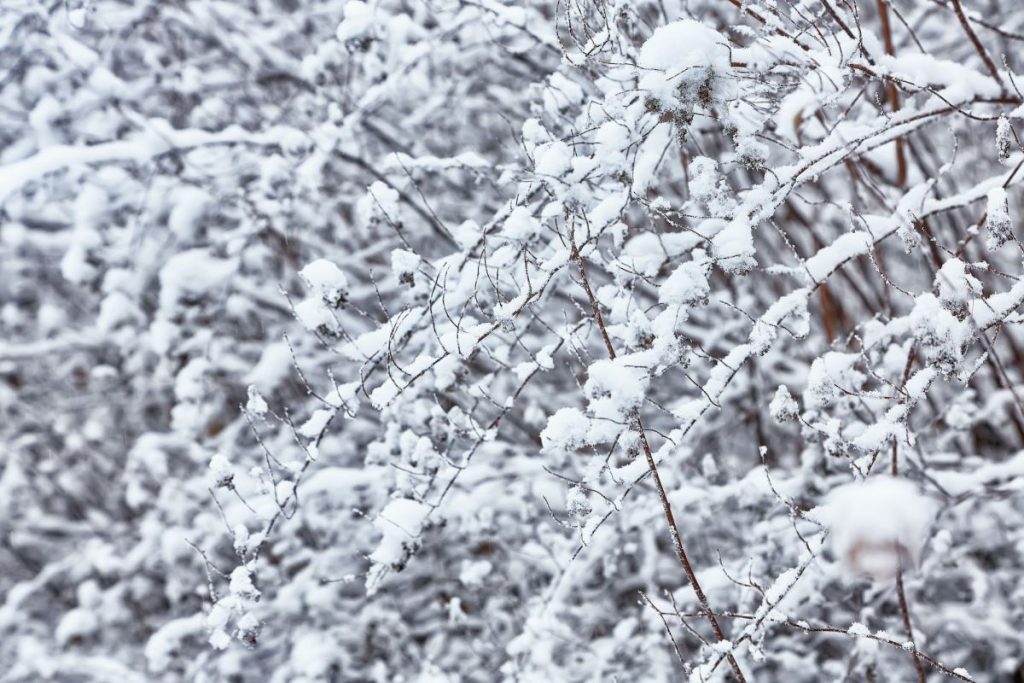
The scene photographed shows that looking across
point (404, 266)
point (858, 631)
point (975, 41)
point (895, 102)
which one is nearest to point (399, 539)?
point (404, 266)

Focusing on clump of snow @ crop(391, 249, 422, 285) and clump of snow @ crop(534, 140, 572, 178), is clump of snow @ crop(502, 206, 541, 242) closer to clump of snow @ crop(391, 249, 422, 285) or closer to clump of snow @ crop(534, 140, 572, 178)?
clump of snow @ crop(534, 140, 572, 178)

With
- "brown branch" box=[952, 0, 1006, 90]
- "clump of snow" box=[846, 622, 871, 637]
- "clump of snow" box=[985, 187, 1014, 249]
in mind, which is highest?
"brown branch" box=[952, 0, 1006, 90]

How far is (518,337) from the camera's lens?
226cm

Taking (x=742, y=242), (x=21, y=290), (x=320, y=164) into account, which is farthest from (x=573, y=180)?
(x=21, y=290)

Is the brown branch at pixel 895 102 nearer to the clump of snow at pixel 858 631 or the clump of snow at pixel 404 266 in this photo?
the clump of snow at pixel 858 631

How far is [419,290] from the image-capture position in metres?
2.38

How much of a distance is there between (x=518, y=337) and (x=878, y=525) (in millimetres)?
1327

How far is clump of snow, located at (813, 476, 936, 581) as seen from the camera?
104cm

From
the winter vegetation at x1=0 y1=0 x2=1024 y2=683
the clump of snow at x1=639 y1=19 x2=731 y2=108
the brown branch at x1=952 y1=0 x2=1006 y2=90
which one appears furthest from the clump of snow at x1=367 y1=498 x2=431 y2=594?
the brown branch at x1=952 y1=0 x2=1006 y2=90

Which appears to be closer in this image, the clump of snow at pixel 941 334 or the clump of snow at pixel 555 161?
the clump of snow at pixel 941 334

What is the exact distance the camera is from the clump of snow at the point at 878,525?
1.04 metres

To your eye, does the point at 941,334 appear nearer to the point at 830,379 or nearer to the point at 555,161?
the point at 830,379

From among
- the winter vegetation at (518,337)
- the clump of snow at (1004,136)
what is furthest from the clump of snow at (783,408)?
the clump of snow at (1004,136)

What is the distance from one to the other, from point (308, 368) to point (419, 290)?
94.4 inches
